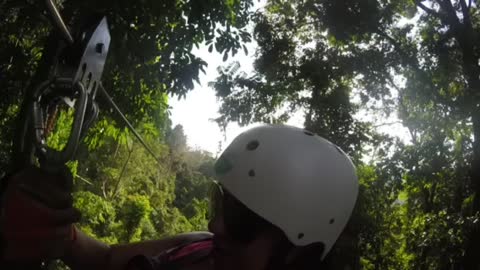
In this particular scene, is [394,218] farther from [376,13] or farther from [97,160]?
[97,160]

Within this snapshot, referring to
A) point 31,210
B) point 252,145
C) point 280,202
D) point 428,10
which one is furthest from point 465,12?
point 31,210

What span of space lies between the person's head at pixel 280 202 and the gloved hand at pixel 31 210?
2.67 ft

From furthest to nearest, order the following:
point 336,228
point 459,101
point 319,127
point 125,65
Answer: point 319,127
point 459,101
point 125,65
point 336,228

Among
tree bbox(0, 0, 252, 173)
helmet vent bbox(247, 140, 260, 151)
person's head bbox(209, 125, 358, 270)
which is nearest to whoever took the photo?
person's head bbox(209, 125, 358, 270)

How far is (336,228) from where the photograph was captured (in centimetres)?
180

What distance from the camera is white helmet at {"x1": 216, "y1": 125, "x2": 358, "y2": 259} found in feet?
5.45

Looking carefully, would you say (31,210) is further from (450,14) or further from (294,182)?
(450,14)

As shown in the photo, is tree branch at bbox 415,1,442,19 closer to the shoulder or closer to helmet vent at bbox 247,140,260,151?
helmet vent at bbox 247,140,260,151

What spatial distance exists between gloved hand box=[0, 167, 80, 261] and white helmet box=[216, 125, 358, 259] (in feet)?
3.02

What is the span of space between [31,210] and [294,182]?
1060 mm

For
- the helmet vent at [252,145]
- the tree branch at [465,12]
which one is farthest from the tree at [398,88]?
the helmet vent at [252,145]

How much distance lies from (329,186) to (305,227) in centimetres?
20

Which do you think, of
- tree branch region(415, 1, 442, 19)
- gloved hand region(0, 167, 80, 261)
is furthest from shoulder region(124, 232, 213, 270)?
tree branch region(415, 1, 442, 19)

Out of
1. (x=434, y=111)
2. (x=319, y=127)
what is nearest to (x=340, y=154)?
(x=434, y=111)
